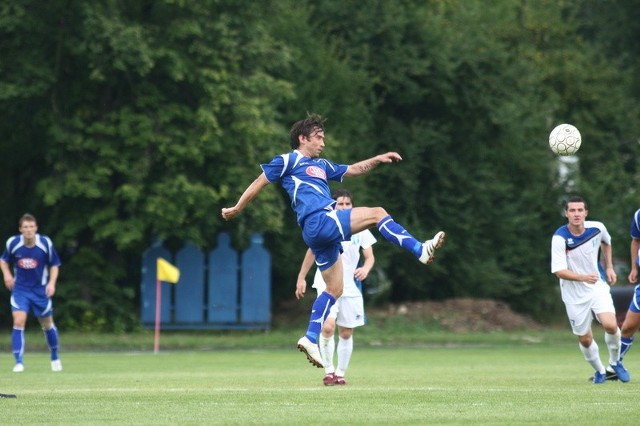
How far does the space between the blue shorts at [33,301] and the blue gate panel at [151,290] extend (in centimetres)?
1187

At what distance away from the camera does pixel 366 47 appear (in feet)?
118

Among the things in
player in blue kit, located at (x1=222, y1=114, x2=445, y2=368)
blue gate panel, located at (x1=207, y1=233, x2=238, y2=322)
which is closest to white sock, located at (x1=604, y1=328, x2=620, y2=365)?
player in blue kit, located at (x1=222, y1=114, x2=445, y2=368)

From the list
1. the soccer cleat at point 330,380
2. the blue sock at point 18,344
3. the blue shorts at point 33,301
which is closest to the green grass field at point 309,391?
the soccer cleat at point 330,380

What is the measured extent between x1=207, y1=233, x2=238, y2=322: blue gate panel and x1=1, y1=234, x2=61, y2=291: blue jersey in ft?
39.5

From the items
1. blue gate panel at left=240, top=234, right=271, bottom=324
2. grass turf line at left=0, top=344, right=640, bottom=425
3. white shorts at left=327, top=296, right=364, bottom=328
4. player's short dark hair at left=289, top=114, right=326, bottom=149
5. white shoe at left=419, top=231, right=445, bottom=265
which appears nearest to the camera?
grass turf line at left=0, top=344, right=640, bottom=425

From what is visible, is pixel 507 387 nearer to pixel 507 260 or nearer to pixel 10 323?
pixel 10 323

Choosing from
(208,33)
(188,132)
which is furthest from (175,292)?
(208,33)

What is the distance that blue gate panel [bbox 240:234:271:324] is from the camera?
106 ft

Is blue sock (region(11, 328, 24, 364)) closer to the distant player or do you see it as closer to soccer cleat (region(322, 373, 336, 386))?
soccer cleat (region(322, 373, 336, 386))

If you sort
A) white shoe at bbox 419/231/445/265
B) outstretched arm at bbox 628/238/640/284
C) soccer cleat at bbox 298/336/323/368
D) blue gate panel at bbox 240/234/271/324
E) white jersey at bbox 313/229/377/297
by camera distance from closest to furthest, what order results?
white shoe at bbox 419/231/445/265 < soccer cleat at bbox 298/336/323/368 < outstretched arm at bbox 628/238/640/284 < white jersey at bbox 313/229/377/297 < blue gate panel at bbox 240/234/271/324

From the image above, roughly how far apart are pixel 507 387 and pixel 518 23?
3620cm

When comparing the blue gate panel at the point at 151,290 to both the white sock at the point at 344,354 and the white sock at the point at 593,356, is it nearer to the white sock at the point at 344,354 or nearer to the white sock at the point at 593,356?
the white sock at the point at 344,354

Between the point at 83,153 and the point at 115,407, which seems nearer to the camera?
the point at 115,407

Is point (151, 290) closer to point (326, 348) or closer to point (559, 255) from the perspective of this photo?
point (326, 348)
